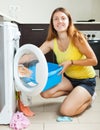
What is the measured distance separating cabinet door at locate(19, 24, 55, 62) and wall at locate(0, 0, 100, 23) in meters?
0.54

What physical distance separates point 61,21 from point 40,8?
6.91 ft

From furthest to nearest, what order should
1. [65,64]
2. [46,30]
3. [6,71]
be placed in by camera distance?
[46,30]
[65,64]
[6,71]

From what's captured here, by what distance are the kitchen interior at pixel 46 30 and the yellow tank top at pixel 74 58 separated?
1.02 feet

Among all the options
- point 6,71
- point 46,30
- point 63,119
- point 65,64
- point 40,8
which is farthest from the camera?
point 40,8

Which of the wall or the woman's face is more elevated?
the wall

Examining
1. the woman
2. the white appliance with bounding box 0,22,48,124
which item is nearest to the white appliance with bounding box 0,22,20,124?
the white appliance with bounding box 0,22,48,124

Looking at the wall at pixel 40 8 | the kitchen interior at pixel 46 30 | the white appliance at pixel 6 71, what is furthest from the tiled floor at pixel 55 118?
the wall at pixel 40 8

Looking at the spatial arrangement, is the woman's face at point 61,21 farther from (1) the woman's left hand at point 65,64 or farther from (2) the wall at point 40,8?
(2) the wall at point 40,8

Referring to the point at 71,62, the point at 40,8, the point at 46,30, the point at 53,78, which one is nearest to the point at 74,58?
the point at 71,62

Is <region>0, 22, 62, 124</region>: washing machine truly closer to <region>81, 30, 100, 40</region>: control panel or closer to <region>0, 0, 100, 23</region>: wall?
<region>81, 30, 100, 40</region>: control panel

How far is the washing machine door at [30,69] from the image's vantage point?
1.75 meters

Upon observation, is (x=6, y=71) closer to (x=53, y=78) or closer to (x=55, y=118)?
(x=53, y=78)

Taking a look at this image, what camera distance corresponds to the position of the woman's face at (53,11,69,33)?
2041mm

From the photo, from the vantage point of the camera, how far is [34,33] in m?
3.53
